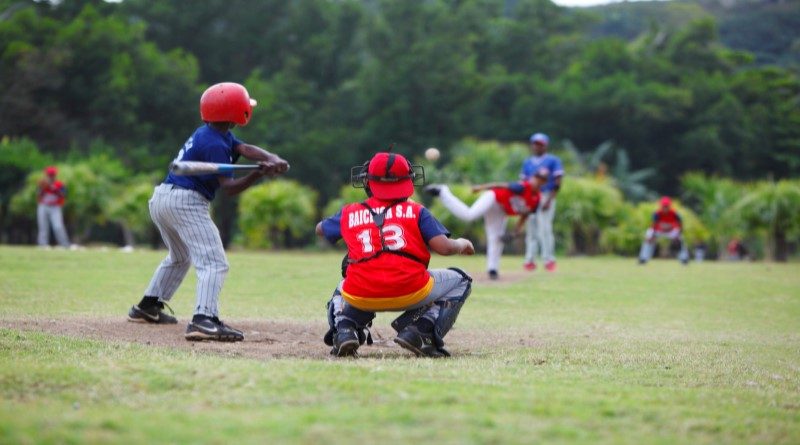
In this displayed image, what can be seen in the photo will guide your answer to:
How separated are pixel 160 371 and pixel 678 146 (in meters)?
55.3

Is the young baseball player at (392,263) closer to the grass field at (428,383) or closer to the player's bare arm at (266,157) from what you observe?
the grass field at (428,383)

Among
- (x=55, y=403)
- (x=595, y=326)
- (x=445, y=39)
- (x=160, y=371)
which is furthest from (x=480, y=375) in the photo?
(x=445, y=39)

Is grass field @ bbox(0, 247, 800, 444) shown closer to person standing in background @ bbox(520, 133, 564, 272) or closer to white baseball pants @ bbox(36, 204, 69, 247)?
person standing in background @ bbox(520, 133, 564, 272)

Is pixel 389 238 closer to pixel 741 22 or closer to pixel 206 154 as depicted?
pixel 206 154

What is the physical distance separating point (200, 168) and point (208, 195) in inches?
40.6

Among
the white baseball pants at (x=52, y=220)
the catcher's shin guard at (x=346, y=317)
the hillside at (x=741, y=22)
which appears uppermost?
the hillside at (x=741, y=22)

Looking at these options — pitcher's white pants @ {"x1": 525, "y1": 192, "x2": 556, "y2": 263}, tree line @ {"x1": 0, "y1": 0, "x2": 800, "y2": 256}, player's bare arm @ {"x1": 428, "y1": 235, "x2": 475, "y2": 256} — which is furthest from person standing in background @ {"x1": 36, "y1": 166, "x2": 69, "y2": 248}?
player's bare arm @ {"x1": 428, "y1": 235, "x2": 475, "y2": 256}

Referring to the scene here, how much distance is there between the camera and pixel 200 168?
8.95 metres

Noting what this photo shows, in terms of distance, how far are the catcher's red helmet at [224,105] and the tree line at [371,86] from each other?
36.7 meters

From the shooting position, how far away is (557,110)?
5903 cm

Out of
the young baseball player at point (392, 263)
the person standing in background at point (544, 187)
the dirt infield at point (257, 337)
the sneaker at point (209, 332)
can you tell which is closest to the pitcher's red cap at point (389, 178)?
the young baseball player at point (392, 263)

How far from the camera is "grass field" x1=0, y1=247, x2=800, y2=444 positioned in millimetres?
5602

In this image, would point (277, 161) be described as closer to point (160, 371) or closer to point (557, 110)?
point (160, 371)

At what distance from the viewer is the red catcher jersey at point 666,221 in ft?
92.5
